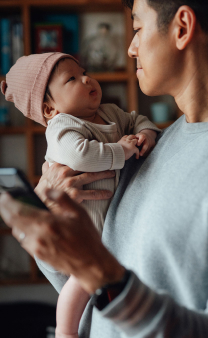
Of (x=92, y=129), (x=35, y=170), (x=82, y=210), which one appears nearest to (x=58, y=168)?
(x=92, y=129)

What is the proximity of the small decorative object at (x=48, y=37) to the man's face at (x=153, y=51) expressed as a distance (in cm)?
190

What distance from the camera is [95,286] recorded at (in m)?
0.58

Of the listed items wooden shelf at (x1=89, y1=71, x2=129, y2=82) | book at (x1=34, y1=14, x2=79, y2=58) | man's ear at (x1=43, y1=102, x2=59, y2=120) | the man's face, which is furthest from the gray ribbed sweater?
book at (x1=34, y1=14, x2=79, y2=58)

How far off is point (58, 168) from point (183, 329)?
639mm

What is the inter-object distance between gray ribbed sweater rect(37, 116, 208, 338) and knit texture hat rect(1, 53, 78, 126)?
46 cm

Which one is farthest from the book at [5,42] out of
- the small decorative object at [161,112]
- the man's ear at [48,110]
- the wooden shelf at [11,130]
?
the man's ear at [48,110]

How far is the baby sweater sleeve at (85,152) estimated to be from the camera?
98 centimetres

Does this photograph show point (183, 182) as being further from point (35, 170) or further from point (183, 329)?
point (35, 170)

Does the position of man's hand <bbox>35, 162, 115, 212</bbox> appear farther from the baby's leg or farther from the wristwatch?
the wristwatch

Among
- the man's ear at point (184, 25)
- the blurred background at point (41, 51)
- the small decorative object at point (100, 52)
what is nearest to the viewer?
the man's ear at point (184, 25)

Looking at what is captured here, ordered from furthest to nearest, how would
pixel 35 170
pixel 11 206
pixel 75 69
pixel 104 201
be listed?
pixel 35 170 → pixel 75 69 → pixel 104 201 → pixel 11 206

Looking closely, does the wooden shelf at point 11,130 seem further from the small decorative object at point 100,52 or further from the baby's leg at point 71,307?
the baby's leg at point 71,307

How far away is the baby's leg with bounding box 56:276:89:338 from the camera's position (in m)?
0.99

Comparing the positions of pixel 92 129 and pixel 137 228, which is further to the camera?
pixel 92 129
